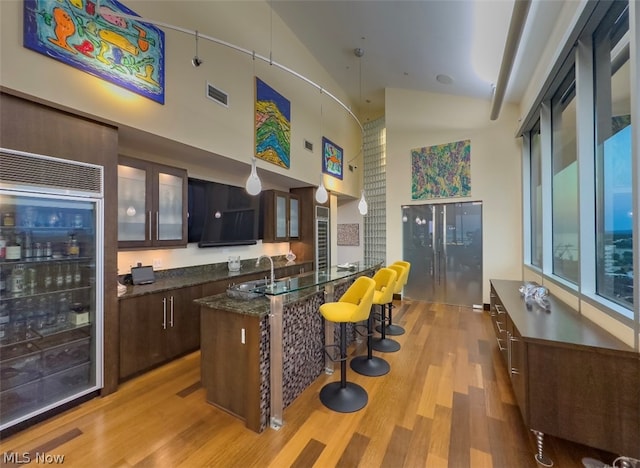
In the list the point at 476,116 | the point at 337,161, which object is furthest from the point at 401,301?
the point at 476,116

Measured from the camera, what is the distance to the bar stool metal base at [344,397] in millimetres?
2298

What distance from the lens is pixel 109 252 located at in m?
2.45

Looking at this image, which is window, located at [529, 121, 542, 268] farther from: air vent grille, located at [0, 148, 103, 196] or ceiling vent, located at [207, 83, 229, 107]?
air vent grille, located at [0, 148, 103, 196]

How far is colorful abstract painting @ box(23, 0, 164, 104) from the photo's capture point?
6.46 feet

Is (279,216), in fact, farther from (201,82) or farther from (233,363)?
(233,363)

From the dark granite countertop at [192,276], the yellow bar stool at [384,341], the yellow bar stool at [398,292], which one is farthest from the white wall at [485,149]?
the dark granite countertop at [192,276]

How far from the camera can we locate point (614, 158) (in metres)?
2.04

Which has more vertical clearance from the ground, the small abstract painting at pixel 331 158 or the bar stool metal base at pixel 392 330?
the small abstract painting at pixel 331 158

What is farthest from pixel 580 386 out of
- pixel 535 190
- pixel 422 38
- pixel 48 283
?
pixel 422 38

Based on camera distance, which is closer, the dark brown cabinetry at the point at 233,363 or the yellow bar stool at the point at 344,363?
the dark brown cabinetry at the point at 233,363

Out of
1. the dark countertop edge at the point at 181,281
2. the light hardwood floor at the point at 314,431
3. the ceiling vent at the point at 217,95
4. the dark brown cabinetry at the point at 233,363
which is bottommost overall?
the light hardwood floor at the point at 314,431

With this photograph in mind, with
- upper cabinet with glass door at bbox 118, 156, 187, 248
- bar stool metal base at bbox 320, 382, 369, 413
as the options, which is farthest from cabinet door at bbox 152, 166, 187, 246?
bar stool metal base at bbox 320, 382, 369, 413

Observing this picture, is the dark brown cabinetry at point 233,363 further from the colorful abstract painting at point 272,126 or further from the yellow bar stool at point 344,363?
the colorful abstract painting at point 272,126

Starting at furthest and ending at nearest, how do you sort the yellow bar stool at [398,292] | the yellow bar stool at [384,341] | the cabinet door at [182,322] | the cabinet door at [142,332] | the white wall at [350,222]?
the white wall at [350,222], the yellow bar stool at [398,292], the yellow bar stool at [384,341], the cabinet door at [182,322], the cabinet door at [142,332]
